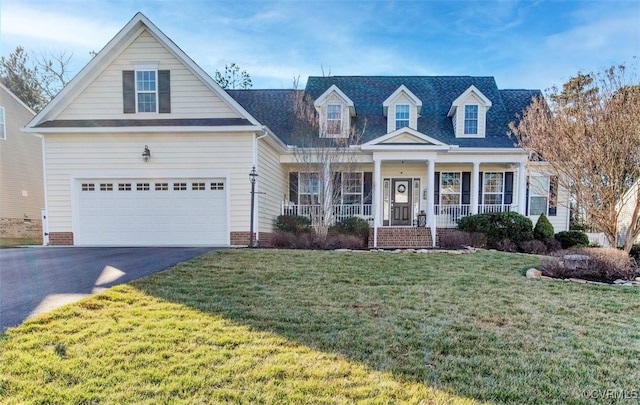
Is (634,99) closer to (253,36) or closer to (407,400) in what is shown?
(407,400)

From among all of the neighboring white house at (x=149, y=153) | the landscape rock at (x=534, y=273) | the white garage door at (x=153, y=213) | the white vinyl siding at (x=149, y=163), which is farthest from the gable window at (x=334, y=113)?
the landscape rock at (x=534, y=273)

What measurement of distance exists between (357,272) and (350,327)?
2873 millimetres

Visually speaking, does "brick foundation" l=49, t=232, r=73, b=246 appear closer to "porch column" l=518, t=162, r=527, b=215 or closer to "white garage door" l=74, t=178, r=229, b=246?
"white garage door" l=74, t=178, r=229, b=246

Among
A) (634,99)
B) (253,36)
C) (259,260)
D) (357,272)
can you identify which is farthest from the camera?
(253,36)

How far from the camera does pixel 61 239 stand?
1034 centimetres

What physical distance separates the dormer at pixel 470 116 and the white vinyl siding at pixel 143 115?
29.3 feet

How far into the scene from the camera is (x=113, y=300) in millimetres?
4199

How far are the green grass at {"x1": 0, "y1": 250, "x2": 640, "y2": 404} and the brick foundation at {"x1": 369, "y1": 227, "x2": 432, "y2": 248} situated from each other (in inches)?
237

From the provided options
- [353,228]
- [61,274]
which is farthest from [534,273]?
[61,274]

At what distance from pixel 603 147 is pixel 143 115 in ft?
41.7

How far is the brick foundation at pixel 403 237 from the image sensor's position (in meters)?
11.6

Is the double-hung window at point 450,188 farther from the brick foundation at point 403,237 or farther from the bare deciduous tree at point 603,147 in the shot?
the bare deciduous tree at point 603,147

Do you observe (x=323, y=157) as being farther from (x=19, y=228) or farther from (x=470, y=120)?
(x=19, y=228)

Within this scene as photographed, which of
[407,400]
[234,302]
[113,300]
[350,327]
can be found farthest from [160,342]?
[407,400]
